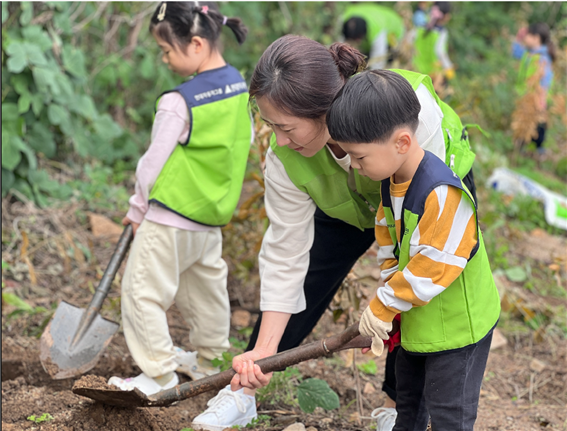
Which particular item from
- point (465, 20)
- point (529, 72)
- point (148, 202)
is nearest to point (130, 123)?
point (148, 202)

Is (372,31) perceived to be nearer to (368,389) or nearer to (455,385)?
(368,389)

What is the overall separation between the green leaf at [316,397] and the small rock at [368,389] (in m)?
0.47

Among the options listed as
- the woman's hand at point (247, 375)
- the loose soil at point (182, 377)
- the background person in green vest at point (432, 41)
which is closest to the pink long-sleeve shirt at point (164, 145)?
the loose soil at point (182, 377)

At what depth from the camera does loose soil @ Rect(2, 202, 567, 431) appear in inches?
82.0

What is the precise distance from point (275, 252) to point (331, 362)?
1028mm

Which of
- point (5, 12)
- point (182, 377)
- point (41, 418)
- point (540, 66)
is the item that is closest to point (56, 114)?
point (5, 12)

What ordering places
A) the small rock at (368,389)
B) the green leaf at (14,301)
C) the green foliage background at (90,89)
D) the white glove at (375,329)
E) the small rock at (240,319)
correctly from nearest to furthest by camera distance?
the white glove at (375,329) < the small rock at (368,389) < the green leaf at (14,301) < the small rock at (240,319) < the green foliage background at (90,89)

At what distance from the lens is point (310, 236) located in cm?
195

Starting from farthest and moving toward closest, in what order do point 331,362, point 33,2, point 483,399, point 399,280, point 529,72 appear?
point 529,72, point 33,2, point 331,362, point 483,399, point 399,280

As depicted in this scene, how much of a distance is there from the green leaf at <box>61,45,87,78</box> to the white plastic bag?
137 inches

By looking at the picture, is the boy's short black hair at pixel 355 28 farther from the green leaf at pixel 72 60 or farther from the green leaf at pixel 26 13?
the green leaf at pixel 26 13

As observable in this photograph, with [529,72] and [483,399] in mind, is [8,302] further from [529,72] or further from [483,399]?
[529,72]

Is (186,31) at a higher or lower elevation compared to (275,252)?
higher

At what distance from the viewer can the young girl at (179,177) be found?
7.49 ft
